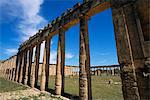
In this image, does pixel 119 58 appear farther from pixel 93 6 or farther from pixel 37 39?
pixel 37 39

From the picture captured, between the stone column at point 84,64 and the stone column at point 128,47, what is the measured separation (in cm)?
384

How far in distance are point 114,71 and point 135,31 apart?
29.3 metres

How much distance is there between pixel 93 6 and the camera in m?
11.1

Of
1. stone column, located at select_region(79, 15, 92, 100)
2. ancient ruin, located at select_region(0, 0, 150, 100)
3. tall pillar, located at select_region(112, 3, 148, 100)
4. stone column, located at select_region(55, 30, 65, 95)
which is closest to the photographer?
ancient ruin, located at select_region(0, 0, 150, 100)

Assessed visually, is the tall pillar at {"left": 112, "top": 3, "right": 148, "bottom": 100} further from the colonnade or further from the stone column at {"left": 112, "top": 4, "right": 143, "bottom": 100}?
the colonnade

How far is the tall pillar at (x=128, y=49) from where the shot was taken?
22.5ft

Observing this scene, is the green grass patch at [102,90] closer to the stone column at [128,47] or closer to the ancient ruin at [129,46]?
the ancient ruin at [129,46]

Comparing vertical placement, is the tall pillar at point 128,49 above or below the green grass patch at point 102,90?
above

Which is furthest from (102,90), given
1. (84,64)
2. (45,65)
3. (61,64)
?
(45,65)

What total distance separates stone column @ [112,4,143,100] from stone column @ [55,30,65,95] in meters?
7.42

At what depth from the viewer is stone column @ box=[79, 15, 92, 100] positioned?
10523mm

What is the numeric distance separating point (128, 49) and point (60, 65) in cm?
810

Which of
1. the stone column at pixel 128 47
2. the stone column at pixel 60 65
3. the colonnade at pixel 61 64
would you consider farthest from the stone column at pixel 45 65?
the stone column at pixel 128 47

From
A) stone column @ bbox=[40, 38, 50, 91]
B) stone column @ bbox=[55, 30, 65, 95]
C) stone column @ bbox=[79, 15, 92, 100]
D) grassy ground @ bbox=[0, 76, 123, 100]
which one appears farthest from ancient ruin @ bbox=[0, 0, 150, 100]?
stone column @ bbox=[40, 38, 50, 91]
